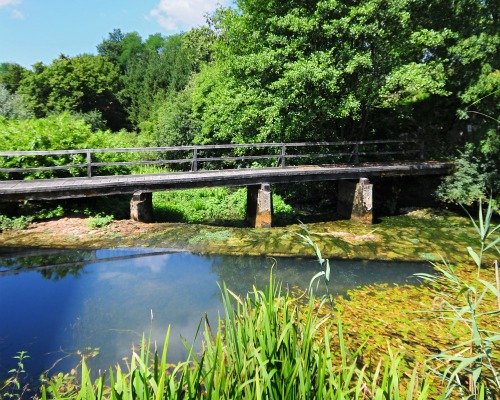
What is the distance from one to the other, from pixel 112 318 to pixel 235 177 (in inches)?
253

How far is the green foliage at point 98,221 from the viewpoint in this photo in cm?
1066

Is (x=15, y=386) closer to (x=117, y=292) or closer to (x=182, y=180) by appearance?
(x=117, y=292)

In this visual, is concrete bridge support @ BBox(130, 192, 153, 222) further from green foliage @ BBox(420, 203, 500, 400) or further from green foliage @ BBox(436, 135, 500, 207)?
green foliage @ BBox(436, 135, 500, 207)

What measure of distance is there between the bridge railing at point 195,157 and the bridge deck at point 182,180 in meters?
0.44

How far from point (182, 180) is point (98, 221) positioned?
Result: 2.66 metres

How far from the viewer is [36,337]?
18.7 feet

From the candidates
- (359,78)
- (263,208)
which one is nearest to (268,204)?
(263,208)

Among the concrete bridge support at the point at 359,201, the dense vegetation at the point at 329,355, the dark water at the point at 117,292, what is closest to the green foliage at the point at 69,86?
the concrete bridge support at the point at 359,201

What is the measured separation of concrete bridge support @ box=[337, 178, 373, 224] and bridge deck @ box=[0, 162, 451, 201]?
0.47 metres

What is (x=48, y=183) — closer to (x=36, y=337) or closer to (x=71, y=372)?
(x=36, y=337)

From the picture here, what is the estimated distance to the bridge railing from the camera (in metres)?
11.0

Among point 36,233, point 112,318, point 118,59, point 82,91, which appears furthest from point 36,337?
point 118,59

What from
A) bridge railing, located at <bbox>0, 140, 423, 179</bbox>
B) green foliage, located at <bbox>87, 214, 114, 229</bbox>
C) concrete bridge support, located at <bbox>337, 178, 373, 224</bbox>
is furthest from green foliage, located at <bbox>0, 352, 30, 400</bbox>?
concrete bridge support, located at <bbox>337, 178, 373, 224</bbox>

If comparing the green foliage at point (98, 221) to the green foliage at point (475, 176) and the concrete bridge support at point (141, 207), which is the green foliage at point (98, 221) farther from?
the green foliage at point (475, 176)
